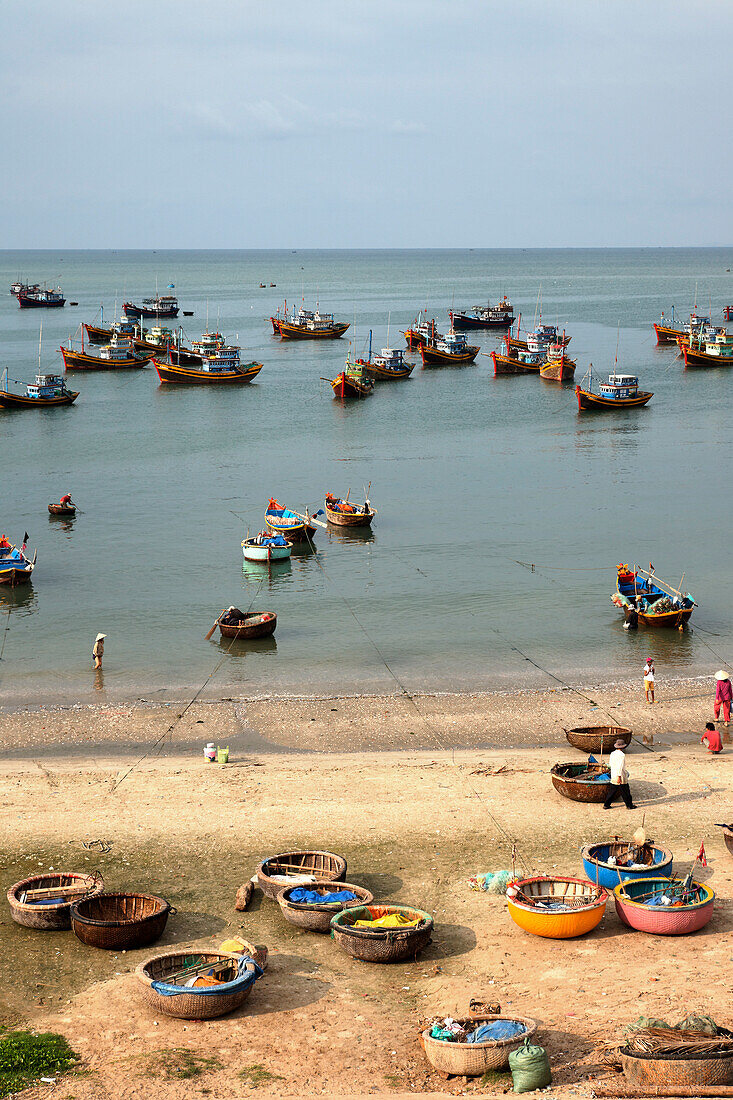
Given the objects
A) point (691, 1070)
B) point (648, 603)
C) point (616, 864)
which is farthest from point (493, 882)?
point (648, 603)

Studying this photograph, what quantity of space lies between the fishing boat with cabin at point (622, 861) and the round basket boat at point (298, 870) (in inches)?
147

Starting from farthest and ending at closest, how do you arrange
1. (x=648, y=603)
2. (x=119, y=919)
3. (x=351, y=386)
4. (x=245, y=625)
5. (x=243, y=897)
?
(x=351, y=386), (x=648, y=603), (x=245, y=625), (x=243, y=897), (x=119, y=919)

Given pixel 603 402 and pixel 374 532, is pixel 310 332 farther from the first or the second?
pixel 374 532

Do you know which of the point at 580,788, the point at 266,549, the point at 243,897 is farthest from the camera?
the point at 266,549

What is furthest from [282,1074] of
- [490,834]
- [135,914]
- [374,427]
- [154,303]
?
[154,303]

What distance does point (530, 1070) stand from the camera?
11938 mm

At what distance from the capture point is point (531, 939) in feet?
51.6

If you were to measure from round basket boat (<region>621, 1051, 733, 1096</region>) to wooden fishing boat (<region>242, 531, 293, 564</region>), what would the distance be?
100 feet

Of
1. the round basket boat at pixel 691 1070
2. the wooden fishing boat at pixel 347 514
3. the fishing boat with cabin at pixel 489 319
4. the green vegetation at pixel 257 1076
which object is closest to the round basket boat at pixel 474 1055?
the round basket boat at pixel 691 1070

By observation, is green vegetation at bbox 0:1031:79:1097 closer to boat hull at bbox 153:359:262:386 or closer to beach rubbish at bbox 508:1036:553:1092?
beach rubbish at bbox 508:1036:553:1092

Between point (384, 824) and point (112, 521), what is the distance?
32.0m

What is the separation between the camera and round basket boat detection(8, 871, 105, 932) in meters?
16.1

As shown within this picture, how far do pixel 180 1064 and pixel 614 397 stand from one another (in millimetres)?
71212

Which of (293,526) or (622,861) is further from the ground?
(293,526)
